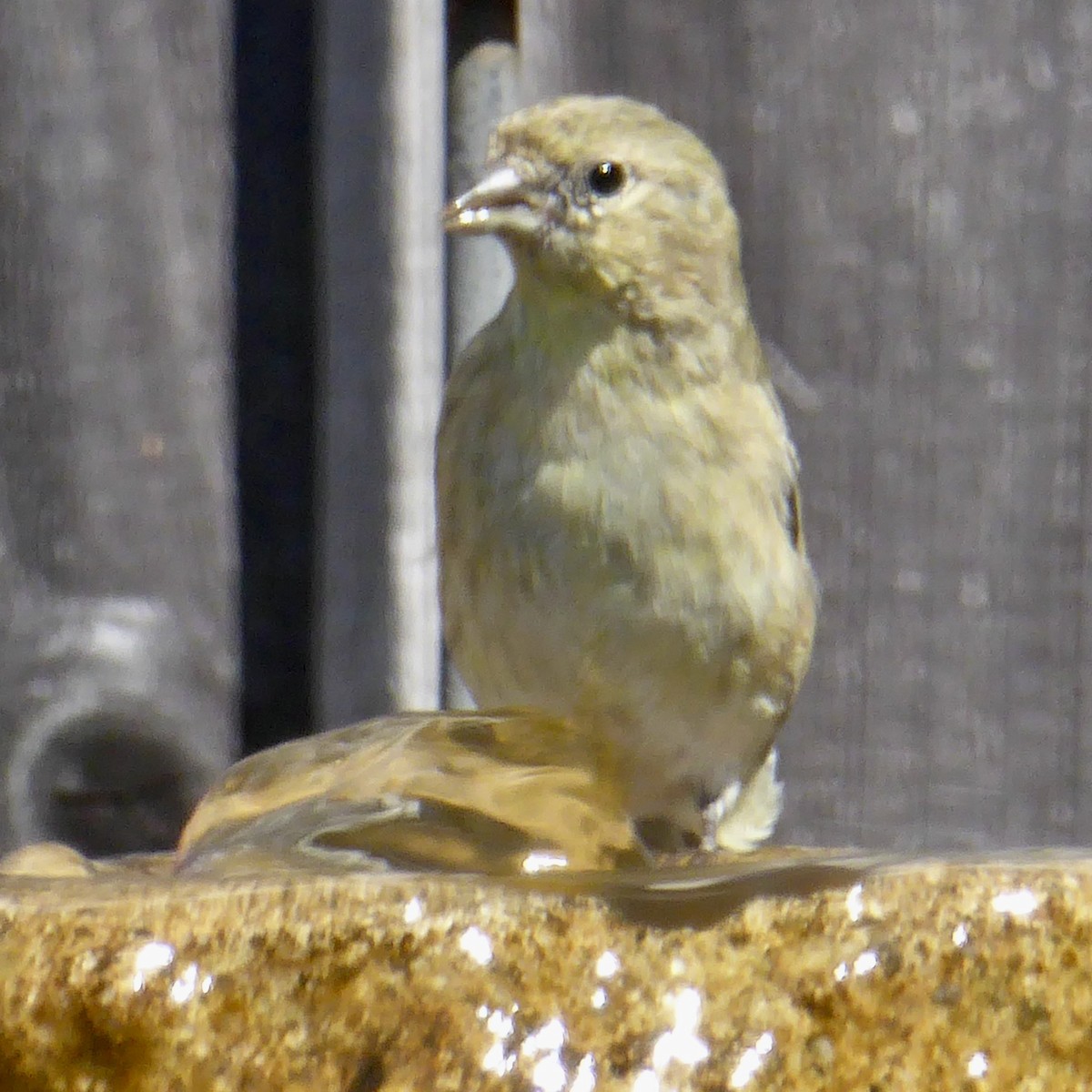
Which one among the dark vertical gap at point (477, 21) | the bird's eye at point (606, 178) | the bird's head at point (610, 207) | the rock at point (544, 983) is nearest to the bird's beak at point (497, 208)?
the bird's head at point (610, 207)

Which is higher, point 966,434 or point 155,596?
point 966,434

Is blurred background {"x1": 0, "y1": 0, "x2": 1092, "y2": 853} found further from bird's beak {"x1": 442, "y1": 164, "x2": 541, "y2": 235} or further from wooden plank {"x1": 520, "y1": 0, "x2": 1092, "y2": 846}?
bird's beak {"x1": 442, "y1": 164, "x2": 541, "y2": 235}

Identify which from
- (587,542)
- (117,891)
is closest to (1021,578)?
(587,542)

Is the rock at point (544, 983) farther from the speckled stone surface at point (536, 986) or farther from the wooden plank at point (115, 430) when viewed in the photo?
the wooden plank at point (115, 430)

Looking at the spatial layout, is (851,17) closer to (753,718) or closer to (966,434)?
→ (966,434)

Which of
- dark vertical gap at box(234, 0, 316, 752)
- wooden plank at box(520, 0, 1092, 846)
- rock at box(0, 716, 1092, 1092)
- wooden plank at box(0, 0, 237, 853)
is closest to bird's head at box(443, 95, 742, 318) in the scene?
wooden plank at box(520, 0, 1092, 846)

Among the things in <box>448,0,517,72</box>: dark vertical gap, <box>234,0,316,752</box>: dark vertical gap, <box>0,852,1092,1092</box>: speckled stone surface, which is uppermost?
<box>448,0,517,72</box>: dark vertical gap

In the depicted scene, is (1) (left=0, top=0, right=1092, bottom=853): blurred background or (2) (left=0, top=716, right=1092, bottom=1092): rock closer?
(2) (left=0, top=716, right=1092, bottom=1092): rock

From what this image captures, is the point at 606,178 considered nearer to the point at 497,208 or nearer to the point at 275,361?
the point at 497,208
